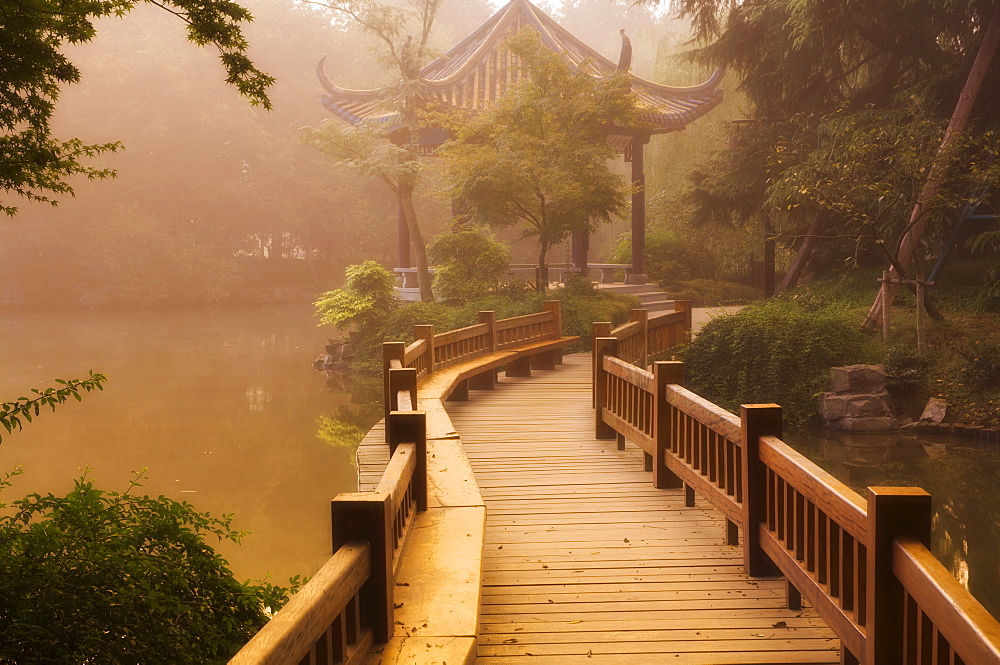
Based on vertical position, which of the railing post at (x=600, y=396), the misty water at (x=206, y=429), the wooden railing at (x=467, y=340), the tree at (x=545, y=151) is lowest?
the misty water at (x=206, y=429)

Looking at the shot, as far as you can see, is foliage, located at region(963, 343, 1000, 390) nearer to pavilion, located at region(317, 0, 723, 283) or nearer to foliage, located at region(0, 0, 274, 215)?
pavilion, located at region(317, 0, 723, 283)

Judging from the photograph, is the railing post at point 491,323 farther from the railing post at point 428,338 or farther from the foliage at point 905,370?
the foliage at point 905,370

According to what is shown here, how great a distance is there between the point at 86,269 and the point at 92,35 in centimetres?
3365

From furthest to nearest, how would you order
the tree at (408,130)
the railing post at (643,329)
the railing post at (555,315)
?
1. the tree at (408,130)
2. the railing post at (555,315)
3. the railing post at (643,329)

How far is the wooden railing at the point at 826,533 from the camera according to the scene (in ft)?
8.42

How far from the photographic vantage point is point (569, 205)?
17.4 metres

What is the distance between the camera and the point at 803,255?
19031 millimetres

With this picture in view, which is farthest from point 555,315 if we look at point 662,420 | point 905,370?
point 662,420

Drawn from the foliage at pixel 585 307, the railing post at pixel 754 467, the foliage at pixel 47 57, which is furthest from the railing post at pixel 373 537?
the foliage at pixel 585 307

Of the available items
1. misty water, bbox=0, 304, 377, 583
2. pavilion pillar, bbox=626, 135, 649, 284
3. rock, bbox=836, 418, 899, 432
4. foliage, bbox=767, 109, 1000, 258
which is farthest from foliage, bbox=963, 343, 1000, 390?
pavilion pillar, bbox=626, 135, 649, 284

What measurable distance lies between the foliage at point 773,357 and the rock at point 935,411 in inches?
47.2

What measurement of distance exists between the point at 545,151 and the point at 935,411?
828 cm

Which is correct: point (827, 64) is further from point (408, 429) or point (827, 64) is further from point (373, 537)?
point (373, 537)

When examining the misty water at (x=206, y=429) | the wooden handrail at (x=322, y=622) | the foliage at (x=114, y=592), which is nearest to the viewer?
the wooden handrail at (x=322, y=622)
